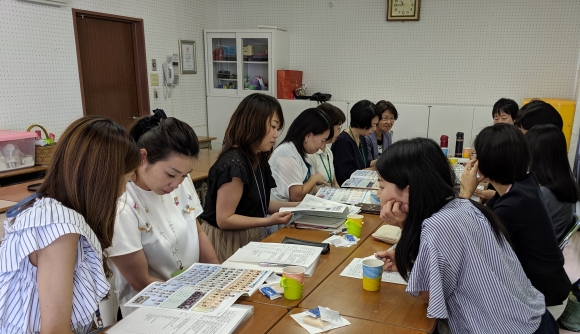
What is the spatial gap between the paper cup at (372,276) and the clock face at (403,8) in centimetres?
461

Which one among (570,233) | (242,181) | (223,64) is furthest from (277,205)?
(223,64)

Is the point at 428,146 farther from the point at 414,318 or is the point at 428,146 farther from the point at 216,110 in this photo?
the point at 216,110

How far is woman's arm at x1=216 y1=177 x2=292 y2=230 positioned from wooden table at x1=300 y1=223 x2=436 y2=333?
2.11 ft

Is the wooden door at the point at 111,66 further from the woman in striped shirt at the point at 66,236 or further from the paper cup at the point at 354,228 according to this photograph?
the woman in striped shirt at the point at 66,236

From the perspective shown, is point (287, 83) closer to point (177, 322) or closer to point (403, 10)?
point (403, 10)

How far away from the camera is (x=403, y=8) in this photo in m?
5.52

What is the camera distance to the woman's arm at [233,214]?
7.66 feet

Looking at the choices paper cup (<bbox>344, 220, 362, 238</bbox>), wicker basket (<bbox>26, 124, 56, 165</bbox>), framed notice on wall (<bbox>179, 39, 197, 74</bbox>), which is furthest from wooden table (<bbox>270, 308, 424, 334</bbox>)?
framed notice on wall (<bbox>179, 39, 197, 74</bbox>)

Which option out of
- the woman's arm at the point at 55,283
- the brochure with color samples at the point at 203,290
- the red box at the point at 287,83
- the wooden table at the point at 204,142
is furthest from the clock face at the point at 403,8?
the woman's arm at the point at 55,283

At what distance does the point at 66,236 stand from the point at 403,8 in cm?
526

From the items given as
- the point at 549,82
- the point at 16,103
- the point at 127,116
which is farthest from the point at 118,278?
the point at 549,82

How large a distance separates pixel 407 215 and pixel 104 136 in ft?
3.33

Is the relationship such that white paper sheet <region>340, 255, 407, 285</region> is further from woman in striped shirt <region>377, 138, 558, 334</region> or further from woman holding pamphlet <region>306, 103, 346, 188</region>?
woman holding pamphlet <region>306, 103, 346, 188</region>

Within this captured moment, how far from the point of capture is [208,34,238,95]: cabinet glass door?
6.22 m
